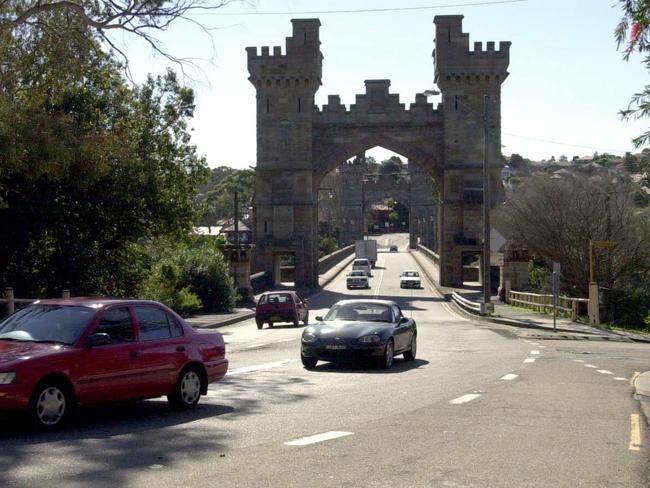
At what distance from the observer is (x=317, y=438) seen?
9.26 metres

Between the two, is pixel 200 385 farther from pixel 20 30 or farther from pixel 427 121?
pixel 427 121

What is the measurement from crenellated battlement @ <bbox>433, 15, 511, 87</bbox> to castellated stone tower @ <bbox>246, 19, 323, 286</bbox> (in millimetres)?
9626

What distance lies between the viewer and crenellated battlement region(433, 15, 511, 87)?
72375 millimetres

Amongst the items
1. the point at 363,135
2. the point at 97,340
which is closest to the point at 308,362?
the point at 97,340

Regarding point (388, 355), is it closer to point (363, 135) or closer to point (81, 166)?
point (81, 166)

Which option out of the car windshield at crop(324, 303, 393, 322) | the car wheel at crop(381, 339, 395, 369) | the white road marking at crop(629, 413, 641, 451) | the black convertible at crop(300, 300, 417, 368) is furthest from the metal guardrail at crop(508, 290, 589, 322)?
the white road marking at crop(629, 413, 641, 451)

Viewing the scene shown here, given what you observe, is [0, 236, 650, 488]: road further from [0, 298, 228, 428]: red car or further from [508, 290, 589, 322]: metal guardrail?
[508, 290, 589, 322]: metal guardrail

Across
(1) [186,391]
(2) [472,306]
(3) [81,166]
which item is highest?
(3) [81,166]

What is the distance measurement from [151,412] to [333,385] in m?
3.71

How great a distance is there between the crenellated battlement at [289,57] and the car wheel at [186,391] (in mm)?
63625

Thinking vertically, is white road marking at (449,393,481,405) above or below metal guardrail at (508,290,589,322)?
below

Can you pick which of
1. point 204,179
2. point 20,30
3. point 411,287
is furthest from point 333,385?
point 411,287

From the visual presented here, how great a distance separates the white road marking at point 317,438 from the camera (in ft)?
29.5

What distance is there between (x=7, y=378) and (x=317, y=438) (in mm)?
3009
